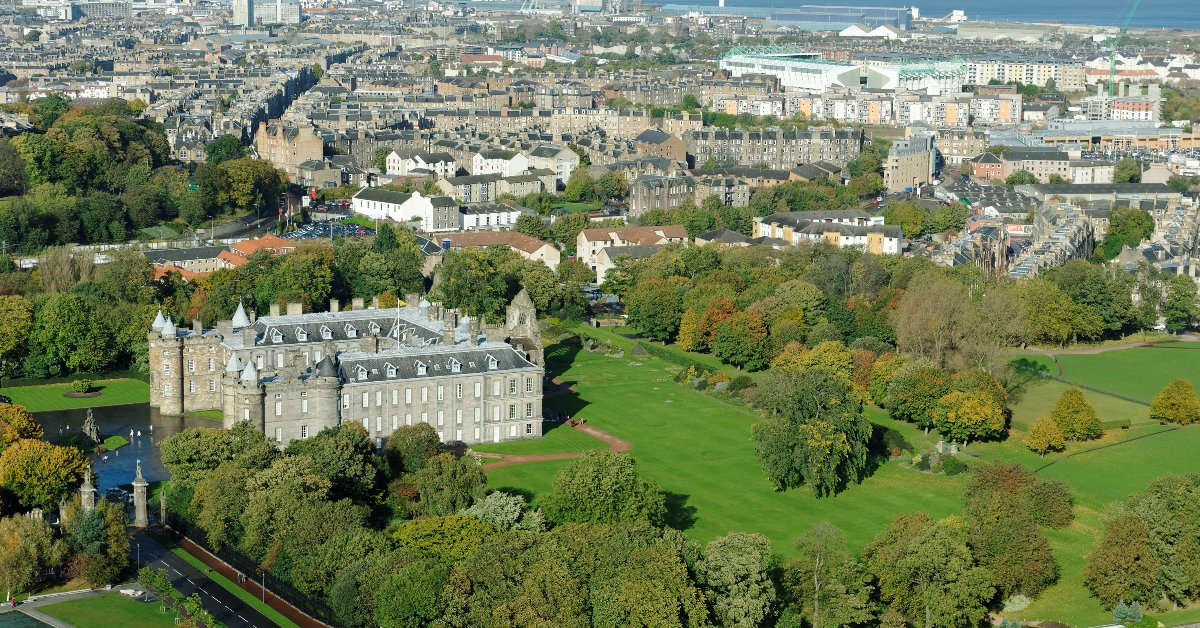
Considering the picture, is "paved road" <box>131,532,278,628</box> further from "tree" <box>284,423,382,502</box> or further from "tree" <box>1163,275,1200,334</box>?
"tree" <box>1163,275,1200,334</box>

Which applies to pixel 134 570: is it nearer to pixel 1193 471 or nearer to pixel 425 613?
pixel 425 613

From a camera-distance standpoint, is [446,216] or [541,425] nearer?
[541,425]

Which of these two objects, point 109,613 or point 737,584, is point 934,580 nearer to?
point 737,584

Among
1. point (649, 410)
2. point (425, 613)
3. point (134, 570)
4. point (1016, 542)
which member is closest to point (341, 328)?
point (649, 410)

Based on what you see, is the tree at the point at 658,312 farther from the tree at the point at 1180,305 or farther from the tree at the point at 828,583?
the tree at the point at 828,583

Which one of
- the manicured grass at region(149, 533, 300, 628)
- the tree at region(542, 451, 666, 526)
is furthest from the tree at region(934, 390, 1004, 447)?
the manicured grass at region(149, 533, 300, 628)

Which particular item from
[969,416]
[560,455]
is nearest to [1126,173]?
[969,416]
